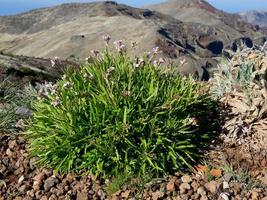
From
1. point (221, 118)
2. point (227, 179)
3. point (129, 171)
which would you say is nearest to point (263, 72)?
point (221, 118)

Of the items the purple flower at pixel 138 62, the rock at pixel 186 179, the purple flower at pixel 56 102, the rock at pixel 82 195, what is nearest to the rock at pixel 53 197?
the rock at pixel 82 195

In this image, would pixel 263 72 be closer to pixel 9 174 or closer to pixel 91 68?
pixel 91 68

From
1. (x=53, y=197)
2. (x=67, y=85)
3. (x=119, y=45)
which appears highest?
(x=119, y=45)

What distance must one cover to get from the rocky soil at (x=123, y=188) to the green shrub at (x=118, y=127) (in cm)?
14

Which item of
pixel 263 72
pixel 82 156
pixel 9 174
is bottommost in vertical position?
pixel 9 174

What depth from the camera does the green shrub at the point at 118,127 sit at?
6.46 metres

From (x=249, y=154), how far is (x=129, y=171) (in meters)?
1.42


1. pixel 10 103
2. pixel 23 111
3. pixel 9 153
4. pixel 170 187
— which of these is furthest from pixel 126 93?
pixel 10 103

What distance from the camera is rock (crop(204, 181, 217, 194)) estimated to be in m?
6.27

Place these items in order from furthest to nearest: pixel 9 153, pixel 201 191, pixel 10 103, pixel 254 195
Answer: pixel 10 103 < pixel 9 153 < pixel 201 191 < pixel 254 195

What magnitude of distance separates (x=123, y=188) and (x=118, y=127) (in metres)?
0.66

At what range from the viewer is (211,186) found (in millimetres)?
6312

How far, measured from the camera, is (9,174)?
278 inches

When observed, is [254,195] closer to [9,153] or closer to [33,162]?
[33,162]
